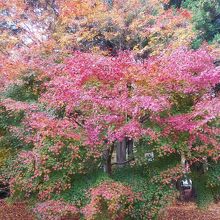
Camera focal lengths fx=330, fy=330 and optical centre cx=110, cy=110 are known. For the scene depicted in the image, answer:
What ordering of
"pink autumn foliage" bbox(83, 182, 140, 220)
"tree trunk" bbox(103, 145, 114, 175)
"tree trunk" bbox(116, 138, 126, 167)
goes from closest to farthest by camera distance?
1. "pink autumn foliage" bbox(83, 182, 140, 220)
2. "tree trunk" bbox(103, 145, 114, 175)
3. "tree trunk" bbox(116, 138, 126, 167)

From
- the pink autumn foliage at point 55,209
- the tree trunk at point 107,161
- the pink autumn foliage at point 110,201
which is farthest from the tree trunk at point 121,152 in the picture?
the pink autumn foliage at point 55,209

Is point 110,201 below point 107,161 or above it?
below

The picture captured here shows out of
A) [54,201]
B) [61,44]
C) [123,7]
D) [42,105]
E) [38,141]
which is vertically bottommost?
[54,201]

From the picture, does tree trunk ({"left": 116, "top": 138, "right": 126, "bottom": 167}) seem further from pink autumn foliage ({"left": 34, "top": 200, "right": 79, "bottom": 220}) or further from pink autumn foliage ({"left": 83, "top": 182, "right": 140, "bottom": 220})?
pink autumn foliage ({"left": 34, "top": 200, "right": 79, "bottom": 220})

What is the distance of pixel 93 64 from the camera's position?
5.88 meters

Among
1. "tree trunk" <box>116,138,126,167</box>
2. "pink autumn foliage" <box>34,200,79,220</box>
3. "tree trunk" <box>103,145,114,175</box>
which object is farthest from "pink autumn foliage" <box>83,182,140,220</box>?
"tree trunk" <box>116,138,126,167</box>

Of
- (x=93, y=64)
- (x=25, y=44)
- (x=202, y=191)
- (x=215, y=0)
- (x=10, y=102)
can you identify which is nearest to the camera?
(x=93, y=64)

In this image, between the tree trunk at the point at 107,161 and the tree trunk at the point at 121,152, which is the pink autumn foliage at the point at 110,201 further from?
the tree trunk at the point at 121,152

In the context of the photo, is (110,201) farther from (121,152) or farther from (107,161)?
(121,152)

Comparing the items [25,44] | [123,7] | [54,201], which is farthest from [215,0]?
[54,201]

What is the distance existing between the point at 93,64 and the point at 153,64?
3.48 ft

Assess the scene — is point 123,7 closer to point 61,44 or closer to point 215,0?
point 61,44

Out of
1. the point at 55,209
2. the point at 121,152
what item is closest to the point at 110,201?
the point at 55,209

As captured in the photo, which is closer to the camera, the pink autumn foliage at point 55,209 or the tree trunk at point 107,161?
the pink autumn foliage at point 55,209
